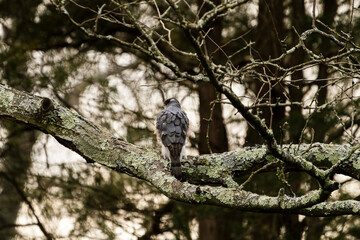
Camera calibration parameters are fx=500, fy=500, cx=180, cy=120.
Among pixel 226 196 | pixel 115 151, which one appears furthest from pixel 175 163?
pixel 226 196

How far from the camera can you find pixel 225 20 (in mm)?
6953

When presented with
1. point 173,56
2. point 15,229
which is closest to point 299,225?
point 173,56

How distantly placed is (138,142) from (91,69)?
4.20 feet

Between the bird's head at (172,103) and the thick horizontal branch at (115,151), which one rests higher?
the bird's head at (172,103)

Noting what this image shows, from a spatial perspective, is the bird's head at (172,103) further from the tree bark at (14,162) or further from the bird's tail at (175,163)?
the tree bark at (14,162)

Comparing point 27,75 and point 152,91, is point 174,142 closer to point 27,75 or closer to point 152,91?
point 152,91

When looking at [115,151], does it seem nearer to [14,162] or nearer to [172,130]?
[172,130]

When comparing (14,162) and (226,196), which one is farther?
(14,162)

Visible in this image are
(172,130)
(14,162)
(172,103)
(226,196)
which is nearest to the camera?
(226,196)

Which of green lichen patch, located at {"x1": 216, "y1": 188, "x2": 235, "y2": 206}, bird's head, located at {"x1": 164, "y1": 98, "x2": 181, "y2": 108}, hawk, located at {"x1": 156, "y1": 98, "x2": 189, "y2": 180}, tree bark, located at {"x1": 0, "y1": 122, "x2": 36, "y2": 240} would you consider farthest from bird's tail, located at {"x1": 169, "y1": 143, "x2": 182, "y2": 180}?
tree bark, located at {"x1": 0, "y1": 122, "x2": 36, "y2": 240}

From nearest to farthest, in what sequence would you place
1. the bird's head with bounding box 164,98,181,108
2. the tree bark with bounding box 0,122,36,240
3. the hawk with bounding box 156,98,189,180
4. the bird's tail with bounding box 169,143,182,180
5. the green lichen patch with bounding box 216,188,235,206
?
the green lichen patch with bounding box 216,188,235,206, the bird's tail with bounding box 169,143,182,180, the hawk with bounding box 156,98,189,180, the bird's head with bounding box 164,98,181,108, the tree bark with bounding box 0,122,36,240

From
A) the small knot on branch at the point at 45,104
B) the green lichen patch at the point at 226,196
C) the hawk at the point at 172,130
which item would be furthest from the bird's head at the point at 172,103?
the green lichen patch at the point at 226,196

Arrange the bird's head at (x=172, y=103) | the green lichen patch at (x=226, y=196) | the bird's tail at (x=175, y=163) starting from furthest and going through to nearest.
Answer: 1. the bird's head at (x=172, y=103)
2. the bird's tail at (x=175, y=163)
3. the green lichen patch at (x=226, y=196)

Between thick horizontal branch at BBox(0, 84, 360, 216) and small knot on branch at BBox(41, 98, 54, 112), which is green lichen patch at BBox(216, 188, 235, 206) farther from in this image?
small knot on branch at BBox(41, 98, 54, 112)
